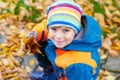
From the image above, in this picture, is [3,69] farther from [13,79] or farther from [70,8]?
[70,8]

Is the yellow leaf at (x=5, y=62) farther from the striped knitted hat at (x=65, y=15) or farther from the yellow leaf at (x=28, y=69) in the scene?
the striped knitted hat at (x=65, y=15)

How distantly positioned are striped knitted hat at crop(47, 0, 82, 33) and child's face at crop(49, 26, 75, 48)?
0.11ft

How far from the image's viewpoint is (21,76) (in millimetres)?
3910

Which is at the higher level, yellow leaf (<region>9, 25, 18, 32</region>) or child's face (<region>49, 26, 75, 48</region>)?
yellow leaf (<region>9, 25, 18, 32</region>)

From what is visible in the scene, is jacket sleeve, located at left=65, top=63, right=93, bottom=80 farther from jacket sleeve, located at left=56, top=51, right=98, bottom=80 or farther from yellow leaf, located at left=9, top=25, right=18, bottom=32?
yellow leaf, located at left=9, top=25, right=18, bottom=32

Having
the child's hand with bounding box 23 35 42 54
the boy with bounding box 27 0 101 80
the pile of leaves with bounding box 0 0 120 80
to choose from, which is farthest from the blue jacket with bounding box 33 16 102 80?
the pile of leaves with bounding box 0 0 120 80

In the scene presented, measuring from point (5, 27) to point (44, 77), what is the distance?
1.23m

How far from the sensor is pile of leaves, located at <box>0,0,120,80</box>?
→ 4.00 metres

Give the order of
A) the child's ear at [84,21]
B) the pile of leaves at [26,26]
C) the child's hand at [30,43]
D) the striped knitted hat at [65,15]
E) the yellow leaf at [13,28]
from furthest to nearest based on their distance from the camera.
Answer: the yellow leaf at [13,28], the pile of leaves at [26,26], the child's hand at [30,43], the child's ear at [84,21], the striped knitted hat at [65,15]

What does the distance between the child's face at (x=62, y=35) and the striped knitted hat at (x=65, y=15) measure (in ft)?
0.11

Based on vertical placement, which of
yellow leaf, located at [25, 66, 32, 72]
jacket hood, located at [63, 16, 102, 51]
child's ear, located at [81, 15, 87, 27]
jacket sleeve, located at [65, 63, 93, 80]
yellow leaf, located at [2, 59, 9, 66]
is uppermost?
child's ear, located at [81, 15, 87, 27]

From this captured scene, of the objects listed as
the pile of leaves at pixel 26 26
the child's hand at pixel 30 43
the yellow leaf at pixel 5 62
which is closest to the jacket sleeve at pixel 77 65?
the child's hand at pixel 30 43

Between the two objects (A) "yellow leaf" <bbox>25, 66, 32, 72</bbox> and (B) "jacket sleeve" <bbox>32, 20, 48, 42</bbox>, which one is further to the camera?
(A) "yellow leaf" <bbox>25, 66, 32, 72</bbox>

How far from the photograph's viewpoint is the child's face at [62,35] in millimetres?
2746
